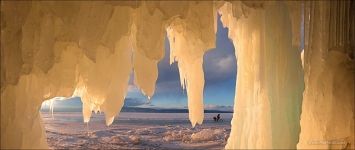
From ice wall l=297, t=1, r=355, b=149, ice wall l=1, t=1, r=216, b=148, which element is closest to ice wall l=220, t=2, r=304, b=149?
ice wall l=297, t=1, r=355, b=149

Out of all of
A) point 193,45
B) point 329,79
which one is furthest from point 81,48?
point 329,79

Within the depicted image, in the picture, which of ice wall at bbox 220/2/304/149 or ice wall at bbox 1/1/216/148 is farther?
ice wall at bbox 220/2/304/149

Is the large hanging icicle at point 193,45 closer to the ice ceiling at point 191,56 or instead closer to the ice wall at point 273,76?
the ice ceiling at point 191,56

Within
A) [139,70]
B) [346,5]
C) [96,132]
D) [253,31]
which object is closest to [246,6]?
[253,31]

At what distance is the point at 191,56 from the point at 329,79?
122 cm

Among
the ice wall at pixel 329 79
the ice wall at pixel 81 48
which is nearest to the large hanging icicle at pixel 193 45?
the ice wall at pixel 81 48

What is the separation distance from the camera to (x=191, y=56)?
4.60 m

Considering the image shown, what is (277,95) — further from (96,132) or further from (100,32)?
(96,132)

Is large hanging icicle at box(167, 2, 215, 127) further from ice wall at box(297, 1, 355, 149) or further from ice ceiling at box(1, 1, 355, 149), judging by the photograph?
ice wall at box(297, 1, 355, 149)

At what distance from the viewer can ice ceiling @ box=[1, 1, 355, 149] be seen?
385 centimetres

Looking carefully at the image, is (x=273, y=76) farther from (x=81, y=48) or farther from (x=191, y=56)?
(x=81, y=48)

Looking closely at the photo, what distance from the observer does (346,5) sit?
12.8 ft

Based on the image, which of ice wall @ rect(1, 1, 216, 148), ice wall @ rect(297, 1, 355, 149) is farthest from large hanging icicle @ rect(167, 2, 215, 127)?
ice wall @ rect(297, 1, 355, 149)

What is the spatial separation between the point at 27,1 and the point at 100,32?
1.82ft
